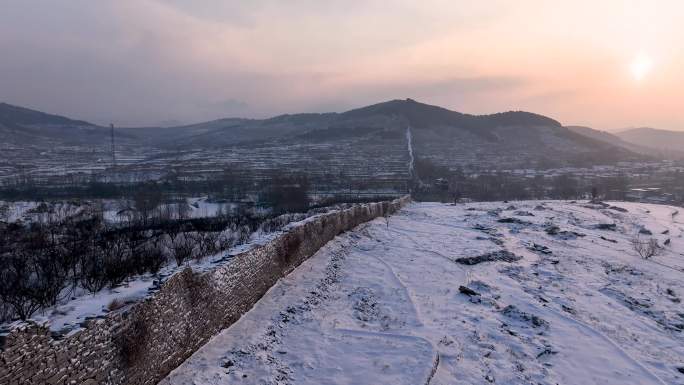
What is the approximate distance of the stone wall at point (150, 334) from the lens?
6.43m

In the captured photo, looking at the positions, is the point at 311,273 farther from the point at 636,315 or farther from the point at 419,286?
the point at 636,315

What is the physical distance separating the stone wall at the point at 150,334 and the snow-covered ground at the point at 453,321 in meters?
0.45

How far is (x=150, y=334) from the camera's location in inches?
350

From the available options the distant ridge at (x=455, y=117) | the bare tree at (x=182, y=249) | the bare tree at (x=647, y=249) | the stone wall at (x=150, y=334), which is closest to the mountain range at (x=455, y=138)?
the distant ridge at (x=455, y=117)

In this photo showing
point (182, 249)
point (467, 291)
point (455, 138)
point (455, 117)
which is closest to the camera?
point (467, 291)

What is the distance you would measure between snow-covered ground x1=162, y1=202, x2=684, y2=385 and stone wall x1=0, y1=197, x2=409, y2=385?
0.45 m

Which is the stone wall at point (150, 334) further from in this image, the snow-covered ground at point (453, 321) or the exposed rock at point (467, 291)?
the exposed rock at point (467, 291)

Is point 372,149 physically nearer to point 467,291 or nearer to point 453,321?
point 467,291

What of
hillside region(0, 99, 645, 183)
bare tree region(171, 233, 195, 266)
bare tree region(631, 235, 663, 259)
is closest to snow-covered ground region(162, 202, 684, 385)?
bare tree region(631, 235, 663, 259)

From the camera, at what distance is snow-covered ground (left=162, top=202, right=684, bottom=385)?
10609mm

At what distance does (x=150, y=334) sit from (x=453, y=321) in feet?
27.7

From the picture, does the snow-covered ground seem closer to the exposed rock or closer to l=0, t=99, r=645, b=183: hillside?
the exposed rock

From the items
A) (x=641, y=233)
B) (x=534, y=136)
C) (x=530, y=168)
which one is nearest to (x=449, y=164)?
(x=530, y=168)

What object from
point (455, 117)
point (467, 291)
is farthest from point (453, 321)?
point (455, 117)
